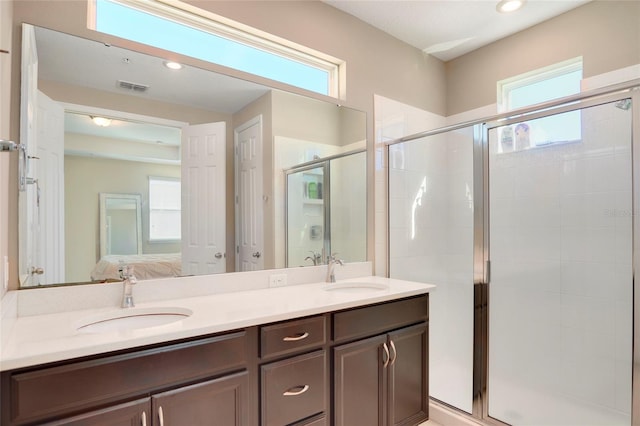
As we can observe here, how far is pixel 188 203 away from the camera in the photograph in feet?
6.07

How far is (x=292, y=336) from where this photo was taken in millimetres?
1497

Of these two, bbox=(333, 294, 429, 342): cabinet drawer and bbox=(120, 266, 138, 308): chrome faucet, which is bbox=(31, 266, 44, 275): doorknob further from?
bbox=(333, 294, 429, 342): cabinet drawer

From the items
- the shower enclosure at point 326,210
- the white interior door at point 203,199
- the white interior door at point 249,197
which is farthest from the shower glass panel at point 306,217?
the white interior door at point 203,199

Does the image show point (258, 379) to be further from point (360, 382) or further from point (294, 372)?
point (360, 382)

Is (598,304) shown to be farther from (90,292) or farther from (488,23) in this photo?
(90,292)

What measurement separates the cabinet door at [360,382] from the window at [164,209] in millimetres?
1020

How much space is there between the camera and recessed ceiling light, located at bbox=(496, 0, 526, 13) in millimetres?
2375

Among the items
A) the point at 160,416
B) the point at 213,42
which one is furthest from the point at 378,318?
the point at 213,42

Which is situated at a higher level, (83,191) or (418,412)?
(83,191)

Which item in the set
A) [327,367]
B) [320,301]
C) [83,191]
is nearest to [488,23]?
[320,301]

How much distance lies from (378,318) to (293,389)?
58cm

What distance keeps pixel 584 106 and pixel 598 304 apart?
124 cm

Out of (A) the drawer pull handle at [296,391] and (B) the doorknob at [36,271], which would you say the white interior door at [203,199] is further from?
(A) the drawer pull handle at [296,391]

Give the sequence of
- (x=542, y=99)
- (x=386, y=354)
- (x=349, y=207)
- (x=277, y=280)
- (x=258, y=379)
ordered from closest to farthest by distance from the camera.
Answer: (x=258, y=379), (x=386, y=354), (x=277, y=280), (x=349, y=207), (x=542, y=99)
